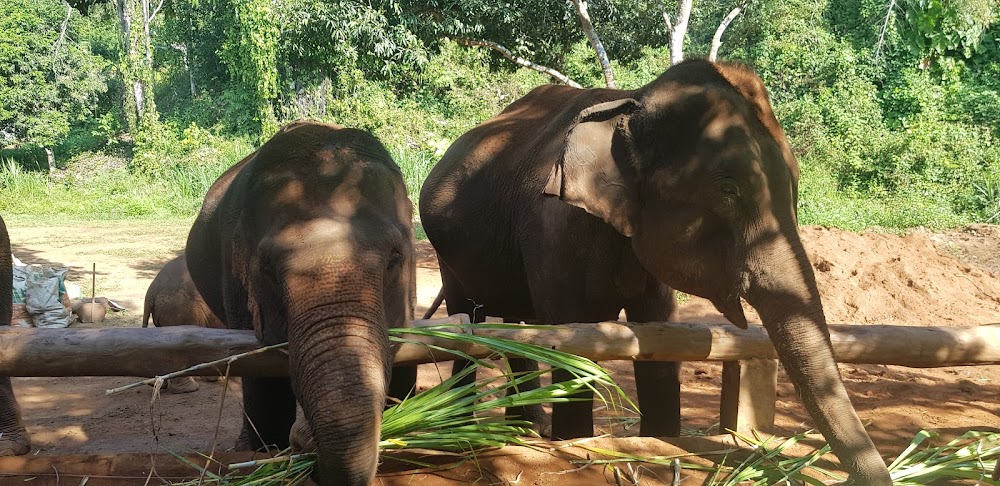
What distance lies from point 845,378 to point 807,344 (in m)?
4.22

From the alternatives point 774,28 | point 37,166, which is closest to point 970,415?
point 774,28

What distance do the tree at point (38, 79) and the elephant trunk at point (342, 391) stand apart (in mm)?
30825

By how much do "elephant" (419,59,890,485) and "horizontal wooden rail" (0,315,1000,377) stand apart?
30 centimetres

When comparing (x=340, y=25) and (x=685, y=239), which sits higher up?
(x=340, y=25)

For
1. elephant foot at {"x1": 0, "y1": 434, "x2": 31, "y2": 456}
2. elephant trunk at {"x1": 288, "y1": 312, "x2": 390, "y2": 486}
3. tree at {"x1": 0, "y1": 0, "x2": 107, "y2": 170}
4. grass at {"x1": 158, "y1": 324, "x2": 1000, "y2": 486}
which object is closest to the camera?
elephant trunk at {"x1": 288, "y1": 312, "x2": 390, "y2": 486}

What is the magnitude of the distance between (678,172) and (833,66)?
19180 mm

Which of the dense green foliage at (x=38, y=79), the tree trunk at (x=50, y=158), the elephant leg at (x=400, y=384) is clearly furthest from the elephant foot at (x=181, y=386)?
the tree trunk at (x=50, y=158)

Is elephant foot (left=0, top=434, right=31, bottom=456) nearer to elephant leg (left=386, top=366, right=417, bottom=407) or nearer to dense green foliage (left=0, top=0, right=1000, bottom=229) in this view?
elephant leg (left=386, top=366, right=417, bottom=407)

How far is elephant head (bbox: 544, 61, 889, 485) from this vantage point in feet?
10.8

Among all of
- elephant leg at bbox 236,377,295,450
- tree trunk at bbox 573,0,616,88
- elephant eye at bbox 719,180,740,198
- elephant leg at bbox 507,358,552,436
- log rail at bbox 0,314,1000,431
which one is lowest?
elephant leg at bbox 507,358,552,436

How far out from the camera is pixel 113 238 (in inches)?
646

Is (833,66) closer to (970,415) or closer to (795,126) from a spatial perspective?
(795,126)

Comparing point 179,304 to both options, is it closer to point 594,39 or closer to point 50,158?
point 594,39

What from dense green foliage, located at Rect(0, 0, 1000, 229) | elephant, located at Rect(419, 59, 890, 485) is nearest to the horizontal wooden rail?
elephant, located at Rect(419, 59, 890, 485)
